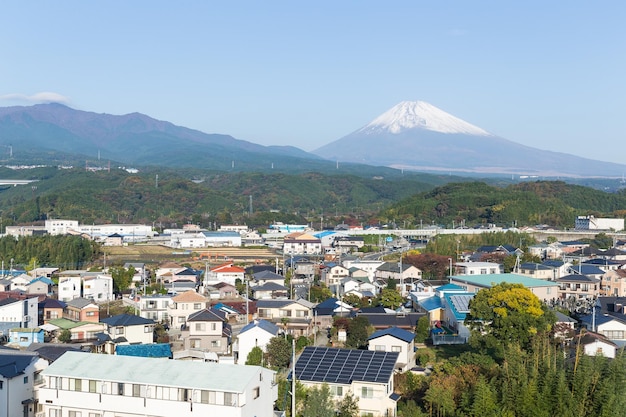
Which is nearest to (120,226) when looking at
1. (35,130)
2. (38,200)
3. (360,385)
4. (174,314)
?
(38,200)

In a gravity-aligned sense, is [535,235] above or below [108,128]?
below

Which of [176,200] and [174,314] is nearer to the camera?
[174,314]

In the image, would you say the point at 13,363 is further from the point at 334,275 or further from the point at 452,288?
the point at 334,275

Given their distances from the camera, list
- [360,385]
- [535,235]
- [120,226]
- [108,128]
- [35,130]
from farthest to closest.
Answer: [108,128], [35,130], [120,226], [535,235], [360,385]

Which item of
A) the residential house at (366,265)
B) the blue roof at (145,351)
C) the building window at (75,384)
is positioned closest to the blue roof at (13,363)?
the building window at (75,384)

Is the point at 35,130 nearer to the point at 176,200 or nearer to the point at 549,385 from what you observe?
the point at 176,200

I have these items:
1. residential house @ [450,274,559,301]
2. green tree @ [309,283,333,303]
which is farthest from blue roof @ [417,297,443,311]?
green tree @ [309,283,333,303]
